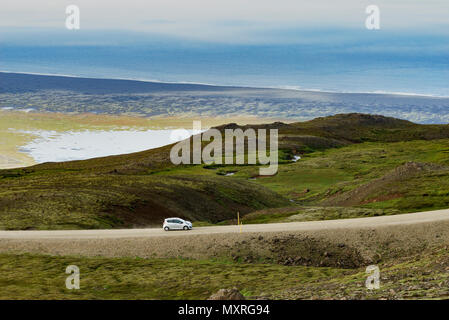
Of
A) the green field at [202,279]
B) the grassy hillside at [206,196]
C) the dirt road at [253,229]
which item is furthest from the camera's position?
the grassy hillside at [206,196]

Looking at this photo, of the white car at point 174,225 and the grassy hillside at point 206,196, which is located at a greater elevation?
the white car at point 174,225

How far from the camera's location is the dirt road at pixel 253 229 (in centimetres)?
6272

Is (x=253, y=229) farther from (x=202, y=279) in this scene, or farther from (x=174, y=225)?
(x=202, y=279)

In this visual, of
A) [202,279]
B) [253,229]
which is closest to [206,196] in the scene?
[253,229]

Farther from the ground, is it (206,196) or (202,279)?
(202,279)

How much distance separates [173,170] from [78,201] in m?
81.6

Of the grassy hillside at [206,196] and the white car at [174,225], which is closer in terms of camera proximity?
the white car at [174,225]

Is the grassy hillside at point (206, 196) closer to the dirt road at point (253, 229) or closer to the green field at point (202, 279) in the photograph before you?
the dirt road at point (253, 229)

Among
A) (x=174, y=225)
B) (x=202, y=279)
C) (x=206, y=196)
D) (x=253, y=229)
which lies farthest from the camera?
(x=206, y=196)

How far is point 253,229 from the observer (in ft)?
212

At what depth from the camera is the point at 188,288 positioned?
49.0 meters

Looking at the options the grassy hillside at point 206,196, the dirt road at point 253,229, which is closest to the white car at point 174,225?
the dirt road at point 253,229

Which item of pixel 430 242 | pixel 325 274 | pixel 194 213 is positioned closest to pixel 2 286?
pixel 325 274
